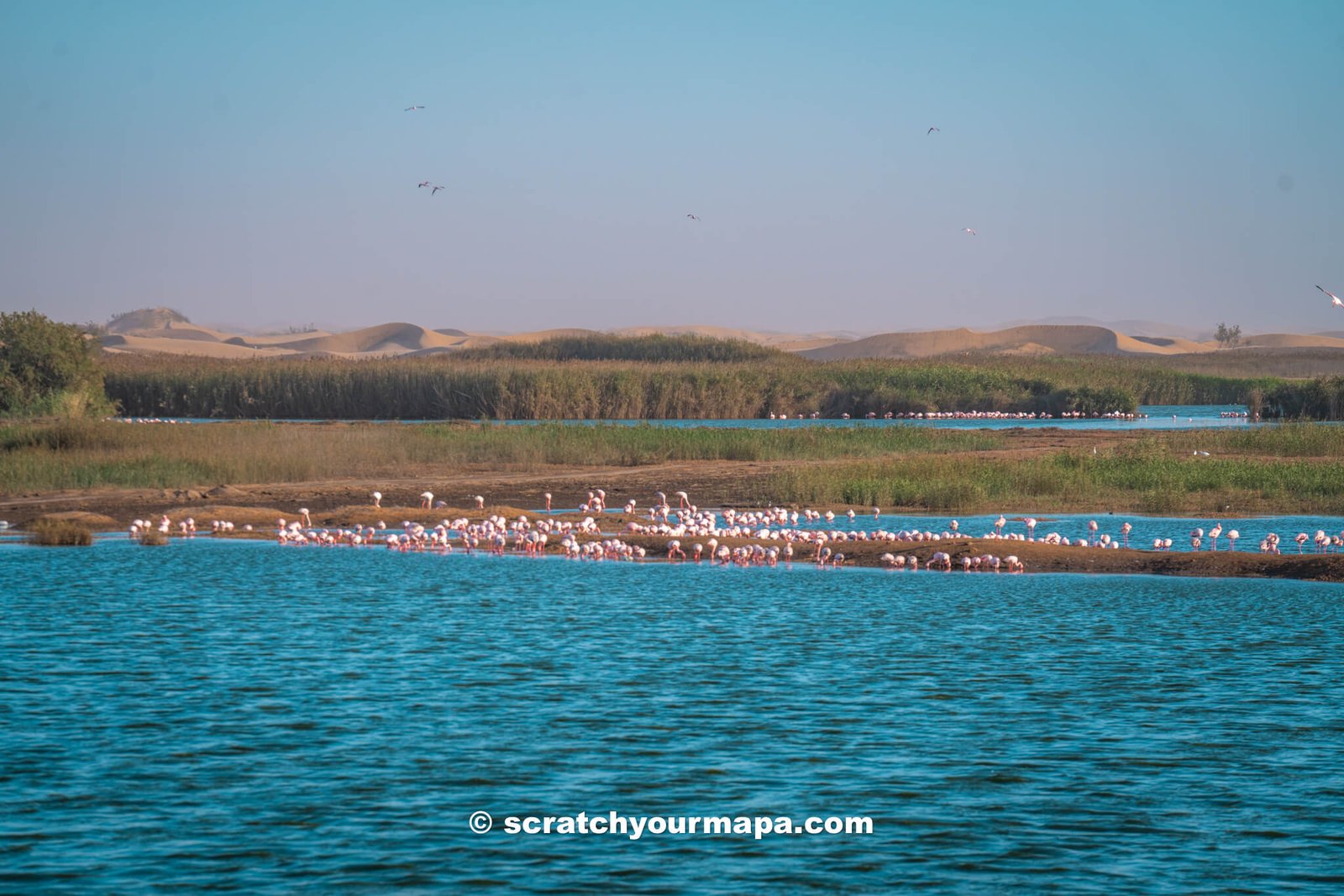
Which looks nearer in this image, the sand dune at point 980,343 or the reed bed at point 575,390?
the reed bed at point 575,390

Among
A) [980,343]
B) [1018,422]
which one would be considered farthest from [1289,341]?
[1018,422]

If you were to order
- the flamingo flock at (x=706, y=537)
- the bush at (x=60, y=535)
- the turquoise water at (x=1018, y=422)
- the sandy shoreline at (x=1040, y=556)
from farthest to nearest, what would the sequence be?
the turquoise water at (x=1018, y=422), the bush at (x=60, y=535), the flamingo flock at (x=706, y=537), the sandy shoreline at (x=1040, y=556)

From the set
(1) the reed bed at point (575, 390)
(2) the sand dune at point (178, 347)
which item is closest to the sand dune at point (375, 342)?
(2) the sand dune at point (178, 347)

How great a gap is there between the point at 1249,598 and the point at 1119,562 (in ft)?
9.12

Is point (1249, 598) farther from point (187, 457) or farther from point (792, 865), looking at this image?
point (187, 457)

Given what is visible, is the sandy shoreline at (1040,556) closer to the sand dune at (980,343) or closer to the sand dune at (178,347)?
the sand dune at (178,347)

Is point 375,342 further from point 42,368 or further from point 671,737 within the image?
point 671,737

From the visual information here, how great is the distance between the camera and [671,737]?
31.6ft

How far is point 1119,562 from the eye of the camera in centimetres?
1869

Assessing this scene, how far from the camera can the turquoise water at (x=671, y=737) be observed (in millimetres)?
7324

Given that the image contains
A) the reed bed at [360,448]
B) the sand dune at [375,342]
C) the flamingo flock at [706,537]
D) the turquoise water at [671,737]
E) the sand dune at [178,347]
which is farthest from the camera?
the sand dune at [375,342]

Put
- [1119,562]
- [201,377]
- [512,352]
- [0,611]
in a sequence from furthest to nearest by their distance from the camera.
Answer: [512,352] → [201,377] → [1119,562] → [0,611]

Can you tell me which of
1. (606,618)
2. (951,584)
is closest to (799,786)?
(606,618)

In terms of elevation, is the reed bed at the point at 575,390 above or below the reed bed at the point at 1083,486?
above
